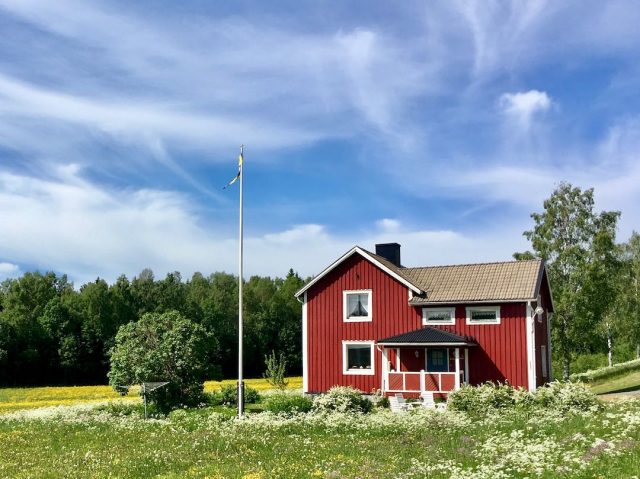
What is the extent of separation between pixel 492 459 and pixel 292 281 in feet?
271

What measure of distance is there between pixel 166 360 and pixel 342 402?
8705 millimetres

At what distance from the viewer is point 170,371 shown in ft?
97.3

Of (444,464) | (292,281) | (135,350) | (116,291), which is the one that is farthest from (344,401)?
(292,281)

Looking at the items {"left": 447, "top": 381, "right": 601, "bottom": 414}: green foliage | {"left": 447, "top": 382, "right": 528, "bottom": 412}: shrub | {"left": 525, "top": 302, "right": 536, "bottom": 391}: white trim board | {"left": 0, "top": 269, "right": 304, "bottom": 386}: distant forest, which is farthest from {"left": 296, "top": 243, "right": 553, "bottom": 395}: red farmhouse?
{"left": 0, "top": 269, "right": 304, "bottom": 386}: distant forest

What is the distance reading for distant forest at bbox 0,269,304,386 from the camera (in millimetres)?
61938

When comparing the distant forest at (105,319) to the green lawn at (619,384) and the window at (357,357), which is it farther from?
the green lawn at (619,384)

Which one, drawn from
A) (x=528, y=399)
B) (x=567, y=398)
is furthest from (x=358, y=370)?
(x=567, y=398)

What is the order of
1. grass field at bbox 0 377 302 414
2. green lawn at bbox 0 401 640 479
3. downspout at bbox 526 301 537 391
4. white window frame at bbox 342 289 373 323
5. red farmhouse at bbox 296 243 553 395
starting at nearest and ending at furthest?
green lawn at bbox 0 401 640 479 → downspout at bbox 526 301 537 391 → red farmhouse at bbox 296 243 553 395 → white window frame at bbox 342 289 373 323 → grass field at bbox 0 377 302 414

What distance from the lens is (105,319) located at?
226ft

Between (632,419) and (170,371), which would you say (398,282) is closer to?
(170,371)

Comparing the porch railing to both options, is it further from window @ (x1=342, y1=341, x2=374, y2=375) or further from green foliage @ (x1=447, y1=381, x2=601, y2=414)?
green foliage @ (x1=447, y1=381, x2=601, y2=414)

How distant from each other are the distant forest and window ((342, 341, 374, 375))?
28716 mm

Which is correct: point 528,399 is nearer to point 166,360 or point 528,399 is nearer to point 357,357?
point 357,357

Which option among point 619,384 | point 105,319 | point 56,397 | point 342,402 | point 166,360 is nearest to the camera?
point 342,402
